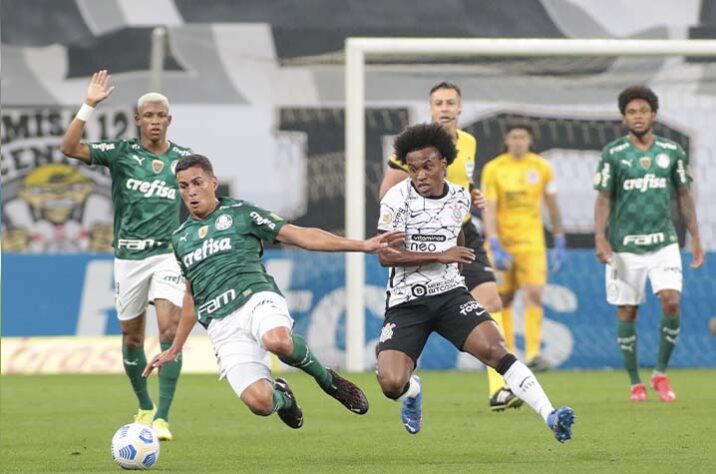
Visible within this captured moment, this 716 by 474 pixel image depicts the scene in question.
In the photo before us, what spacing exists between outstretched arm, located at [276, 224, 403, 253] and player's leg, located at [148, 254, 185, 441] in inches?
71.1

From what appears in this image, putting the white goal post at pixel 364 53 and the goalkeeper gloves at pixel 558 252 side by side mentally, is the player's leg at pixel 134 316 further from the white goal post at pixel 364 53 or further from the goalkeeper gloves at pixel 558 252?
the goalkeeper gloves at pixel 558 252

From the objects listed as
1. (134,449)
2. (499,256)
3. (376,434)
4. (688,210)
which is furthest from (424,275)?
(499,256)

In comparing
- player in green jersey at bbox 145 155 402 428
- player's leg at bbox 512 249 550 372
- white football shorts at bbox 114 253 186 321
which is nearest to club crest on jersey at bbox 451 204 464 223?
player in green jersey at bbox 145 155 402 428

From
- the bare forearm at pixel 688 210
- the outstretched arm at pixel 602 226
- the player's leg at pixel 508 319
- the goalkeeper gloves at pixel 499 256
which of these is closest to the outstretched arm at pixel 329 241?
the outstretched arm at pixel 602 226

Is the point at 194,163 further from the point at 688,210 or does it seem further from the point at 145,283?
the point at 688,210

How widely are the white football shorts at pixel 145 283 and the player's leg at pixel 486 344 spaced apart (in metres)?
2.13

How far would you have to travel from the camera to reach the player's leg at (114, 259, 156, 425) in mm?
11266

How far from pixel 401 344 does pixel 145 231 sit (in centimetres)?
229

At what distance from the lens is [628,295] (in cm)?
1328

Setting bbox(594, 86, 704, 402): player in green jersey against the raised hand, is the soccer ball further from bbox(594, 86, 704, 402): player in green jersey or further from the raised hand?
bbox(594, 86, 704, 402): player in green jersey

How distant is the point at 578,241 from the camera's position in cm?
1955

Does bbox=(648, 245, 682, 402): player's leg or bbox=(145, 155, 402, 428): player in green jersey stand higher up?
bbox=(145, 155, 402, 428): player in green jersey

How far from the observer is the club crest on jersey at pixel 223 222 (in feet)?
31.3

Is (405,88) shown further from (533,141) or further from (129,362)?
(129,362)
